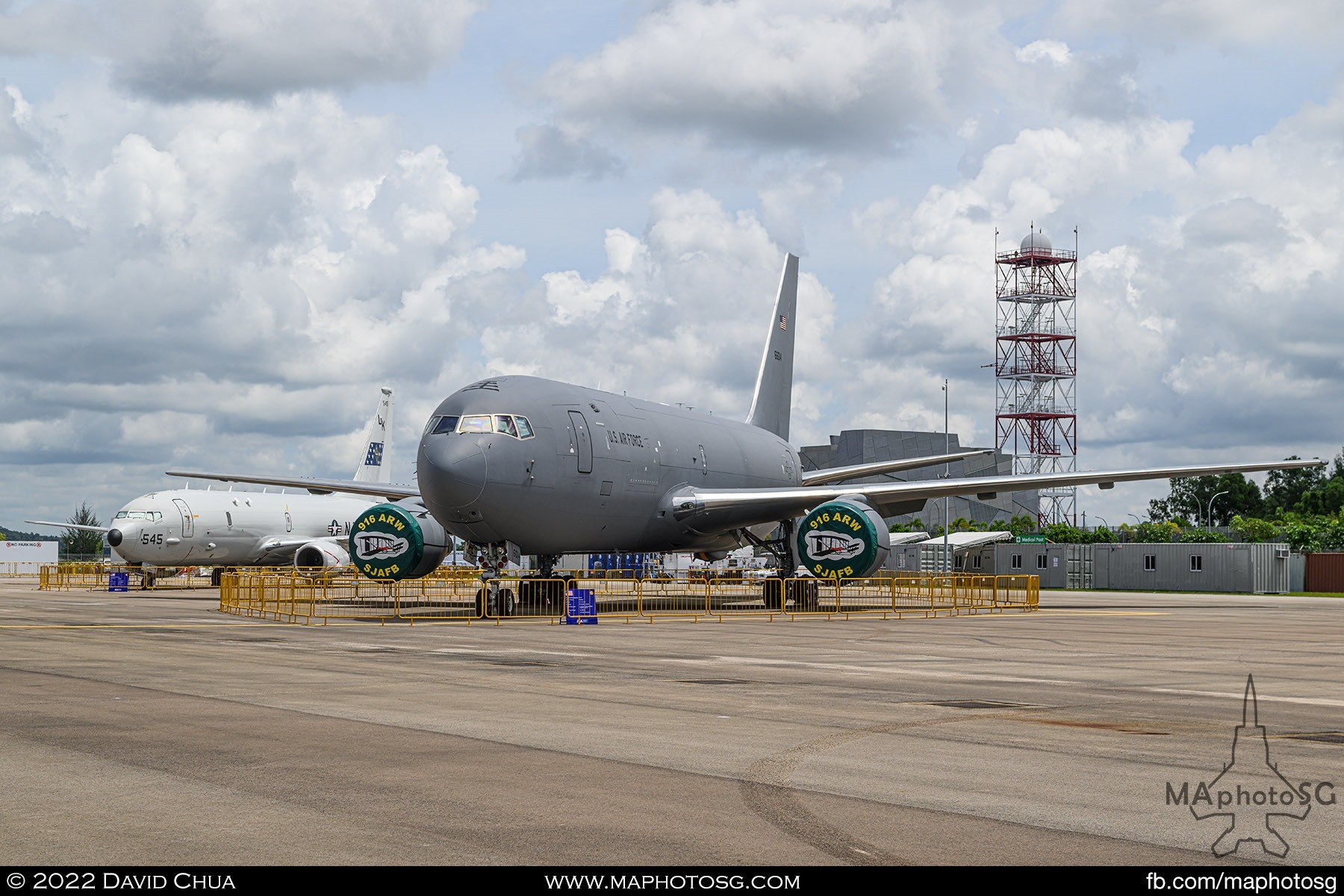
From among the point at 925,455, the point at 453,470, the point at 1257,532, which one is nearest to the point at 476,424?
the point at 453,470

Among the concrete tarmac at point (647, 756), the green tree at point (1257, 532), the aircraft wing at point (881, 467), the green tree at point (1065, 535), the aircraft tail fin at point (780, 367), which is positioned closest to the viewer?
the concrete tarmac at point (647, 756)

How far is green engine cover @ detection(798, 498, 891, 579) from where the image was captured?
98.3 ft

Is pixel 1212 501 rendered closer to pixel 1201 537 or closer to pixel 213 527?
pixel 1201 537

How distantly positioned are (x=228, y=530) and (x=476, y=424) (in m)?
28.4

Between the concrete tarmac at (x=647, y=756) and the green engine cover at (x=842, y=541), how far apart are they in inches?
442

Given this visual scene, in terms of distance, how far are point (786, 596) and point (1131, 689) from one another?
2125 cm

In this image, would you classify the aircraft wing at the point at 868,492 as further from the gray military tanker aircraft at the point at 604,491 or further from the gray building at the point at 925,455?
the gray building at the point at 925,455

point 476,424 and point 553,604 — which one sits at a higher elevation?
point 476,424

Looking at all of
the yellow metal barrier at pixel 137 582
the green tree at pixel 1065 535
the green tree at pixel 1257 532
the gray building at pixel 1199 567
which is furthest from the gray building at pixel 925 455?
the yellow metal barrier at pixel 137 582

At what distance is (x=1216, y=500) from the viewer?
139 meters

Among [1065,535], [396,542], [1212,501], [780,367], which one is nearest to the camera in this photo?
[396,542]

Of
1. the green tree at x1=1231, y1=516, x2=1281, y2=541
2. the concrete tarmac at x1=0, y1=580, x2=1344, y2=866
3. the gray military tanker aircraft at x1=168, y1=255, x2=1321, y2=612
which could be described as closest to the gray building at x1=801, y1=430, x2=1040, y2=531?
the green tree at x1=1231, y1=516, x2=1281, y2=541

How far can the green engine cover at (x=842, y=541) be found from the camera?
30.0 m
